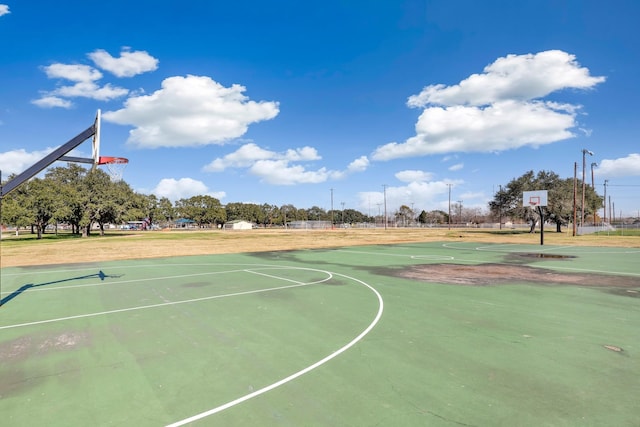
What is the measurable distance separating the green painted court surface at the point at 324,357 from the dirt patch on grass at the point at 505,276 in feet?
4.18

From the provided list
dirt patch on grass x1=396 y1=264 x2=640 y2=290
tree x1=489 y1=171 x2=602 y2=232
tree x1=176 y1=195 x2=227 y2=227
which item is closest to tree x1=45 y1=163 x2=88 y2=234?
tree x1=176 y1=195 x2=227 y2=227

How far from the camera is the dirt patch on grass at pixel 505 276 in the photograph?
Result: 14.3 metres

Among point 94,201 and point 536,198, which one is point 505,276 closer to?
point 536,198

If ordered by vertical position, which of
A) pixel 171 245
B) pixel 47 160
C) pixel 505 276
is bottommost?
pixel 171 245

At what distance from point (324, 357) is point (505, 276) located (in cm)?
1302

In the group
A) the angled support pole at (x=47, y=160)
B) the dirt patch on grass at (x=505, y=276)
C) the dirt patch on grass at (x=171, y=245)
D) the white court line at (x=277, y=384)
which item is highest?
the angled support pole at (x=47, y=160)

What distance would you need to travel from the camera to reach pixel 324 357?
6.64m

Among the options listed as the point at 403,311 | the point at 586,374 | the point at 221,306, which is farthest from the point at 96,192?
the point at 586,374

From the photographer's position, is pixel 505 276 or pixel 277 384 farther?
pixel 505 276

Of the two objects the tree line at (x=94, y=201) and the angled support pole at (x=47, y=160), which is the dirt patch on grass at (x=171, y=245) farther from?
the angled support pole at (x=47, y=160)

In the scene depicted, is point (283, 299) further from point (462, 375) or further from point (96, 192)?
point (96, 192)

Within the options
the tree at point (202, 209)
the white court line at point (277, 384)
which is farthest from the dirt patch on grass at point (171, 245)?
the tree at point (202, 209)

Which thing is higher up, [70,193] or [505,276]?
[70,193]

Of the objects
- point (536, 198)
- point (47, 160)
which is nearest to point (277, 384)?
point (47, 160)
